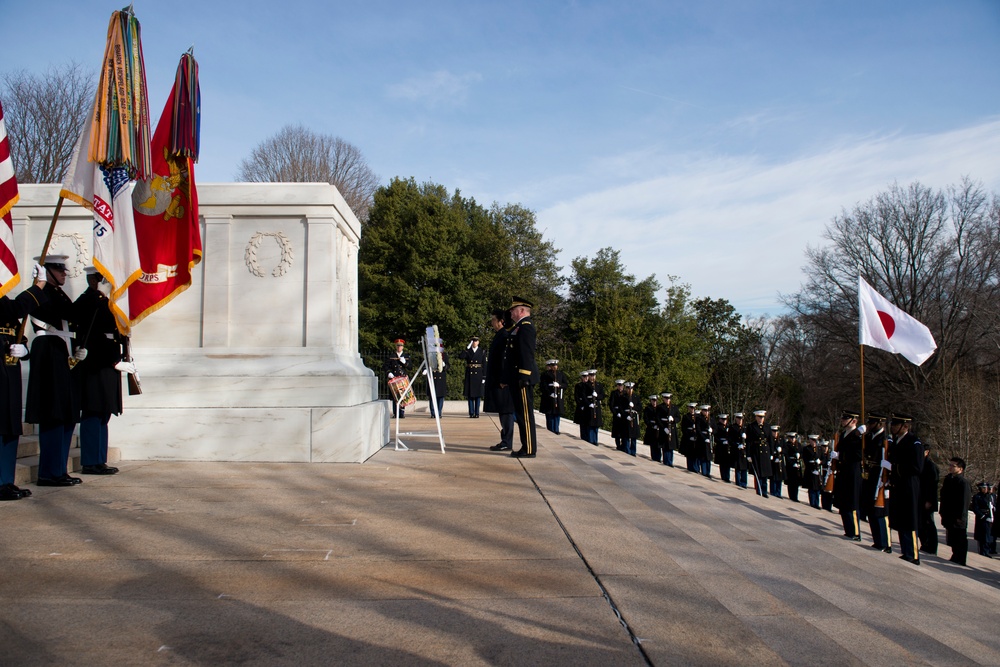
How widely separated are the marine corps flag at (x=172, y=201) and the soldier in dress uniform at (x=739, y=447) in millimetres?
15189

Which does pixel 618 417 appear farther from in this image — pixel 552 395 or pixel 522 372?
pixel 522 372

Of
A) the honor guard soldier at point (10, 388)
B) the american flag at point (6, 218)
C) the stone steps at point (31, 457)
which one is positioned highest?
the american flag at point (6, 218)

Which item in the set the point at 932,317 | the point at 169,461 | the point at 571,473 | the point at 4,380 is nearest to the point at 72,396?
the point at 4,380

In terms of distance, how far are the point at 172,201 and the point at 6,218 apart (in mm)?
1904

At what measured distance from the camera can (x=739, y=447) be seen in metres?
19.4

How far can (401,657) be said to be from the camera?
2.72 metres

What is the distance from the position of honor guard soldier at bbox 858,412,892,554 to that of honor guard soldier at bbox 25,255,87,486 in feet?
30.0

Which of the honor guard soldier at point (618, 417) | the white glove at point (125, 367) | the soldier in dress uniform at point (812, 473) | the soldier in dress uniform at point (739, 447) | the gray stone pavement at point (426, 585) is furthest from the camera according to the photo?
the honor guard soldier at point (618, 417)

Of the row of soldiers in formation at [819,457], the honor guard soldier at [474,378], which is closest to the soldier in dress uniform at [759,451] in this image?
the row of soldiers in formation at [819,457]

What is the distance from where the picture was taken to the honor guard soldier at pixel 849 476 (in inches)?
440

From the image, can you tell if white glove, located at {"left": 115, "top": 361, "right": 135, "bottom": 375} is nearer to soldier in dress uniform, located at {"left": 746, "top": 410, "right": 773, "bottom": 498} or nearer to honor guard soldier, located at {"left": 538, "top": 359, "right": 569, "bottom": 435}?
honor guard soldier, located at {"left": 538, "top": 359, "right": 569, "bottom": 435}

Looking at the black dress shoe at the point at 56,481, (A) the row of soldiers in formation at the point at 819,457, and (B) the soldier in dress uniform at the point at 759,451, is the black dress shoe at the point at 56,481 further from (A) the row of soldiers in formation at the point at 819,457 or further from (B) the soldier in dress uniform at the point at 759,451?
(B) the soldier in dress uniform at the point at 759,451

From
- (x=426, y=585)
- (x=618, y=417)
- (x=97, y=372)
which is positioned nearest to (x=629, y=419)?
(x=618, y=417)

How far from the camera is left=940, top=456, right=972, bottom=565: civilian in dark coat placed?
12.3 m
